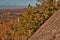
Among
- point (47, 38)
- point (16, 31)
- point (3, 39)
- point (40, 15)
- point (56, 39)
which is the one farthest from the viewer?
point (3, 39)

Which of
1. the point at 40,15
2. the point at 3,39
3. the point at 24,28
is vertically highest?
the point at 40,15

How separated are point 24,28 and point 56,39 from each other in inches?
241

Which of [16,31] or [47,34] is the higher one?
[47,34]

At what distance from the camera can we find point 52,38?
17.5ft

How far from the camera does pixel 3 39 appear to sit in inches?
549

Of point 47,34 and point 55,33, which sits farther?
point 47,34

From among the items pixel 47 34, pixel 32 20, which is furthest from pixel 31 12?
pixel 47 34

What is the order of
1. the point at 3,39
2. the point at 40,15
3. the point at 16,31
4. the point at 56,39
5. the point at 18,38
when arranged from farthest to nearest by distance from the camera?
the point at 3,39 < the point at 16,31 < the point at 18,38 < the point at 40,15 < the point at 56,39

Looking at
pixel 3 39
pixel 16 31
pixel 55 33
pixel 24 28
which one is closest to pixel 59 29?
pixel 55 33

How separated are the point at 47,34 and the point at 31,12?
Answer: 5350mm

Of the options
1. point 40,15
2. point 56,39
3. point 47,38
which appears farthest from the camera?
point 40,15

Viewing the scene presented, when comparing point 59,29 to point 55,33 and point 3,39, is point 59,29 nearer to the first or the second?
point 55,33

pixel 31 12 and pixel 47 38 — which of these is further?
pixel 31 12

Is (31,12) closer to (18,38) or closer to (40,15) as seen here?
(40,15)
